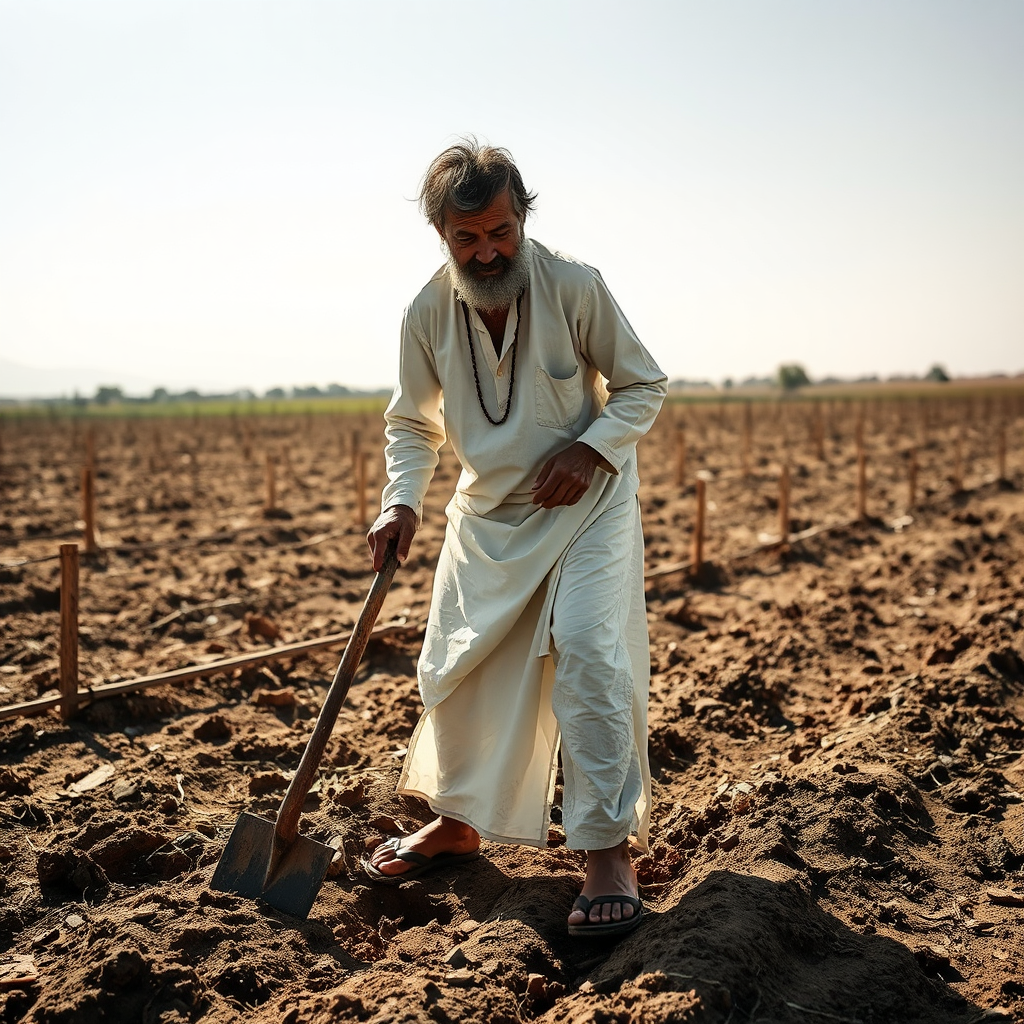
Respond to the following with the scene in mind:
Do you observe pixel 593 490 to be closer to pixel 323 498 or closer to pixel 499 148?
pixel 499 148

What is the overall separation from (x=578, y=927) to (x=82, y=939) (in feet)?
3.95

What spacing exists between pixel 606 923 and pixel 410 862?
2.49 ft

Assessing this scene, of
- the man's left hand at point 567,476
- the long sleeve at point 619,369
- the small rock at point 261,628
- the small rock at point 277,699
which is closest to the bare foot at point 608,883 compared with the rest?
the man's left hand at point 567,476

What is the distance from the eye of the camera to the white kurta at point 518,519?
108 inches

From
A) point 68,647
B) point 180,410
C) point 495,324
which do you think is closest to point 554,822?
point 495,324

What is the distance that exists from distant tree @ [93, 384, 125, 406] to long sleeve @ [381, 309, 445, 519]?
11035 centimetres

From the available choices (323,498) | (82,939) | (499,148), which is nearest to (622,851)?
(82,939)

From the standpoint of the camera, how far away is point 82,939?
2.44 metres

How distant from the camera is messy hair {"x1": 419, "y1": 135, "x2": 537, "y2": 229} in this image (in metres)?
2.66

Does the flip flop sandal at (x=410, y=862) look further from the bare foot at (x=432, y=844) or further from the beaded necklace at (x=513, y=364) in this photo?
the beaded necklace at (x=513, y=364)

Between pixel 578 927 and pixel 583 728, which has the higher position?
pixel 583 728

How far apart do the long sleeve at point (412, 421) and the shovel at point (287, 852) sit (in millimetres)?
513

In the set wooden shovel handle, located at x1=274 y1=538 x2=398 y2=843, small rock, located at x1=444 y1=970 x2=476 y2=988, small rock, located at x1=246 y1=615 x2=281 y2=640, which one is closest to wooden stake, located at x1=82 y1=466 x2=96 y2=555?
small rock, located at x1=246 y1=615 x2=281 y2=640

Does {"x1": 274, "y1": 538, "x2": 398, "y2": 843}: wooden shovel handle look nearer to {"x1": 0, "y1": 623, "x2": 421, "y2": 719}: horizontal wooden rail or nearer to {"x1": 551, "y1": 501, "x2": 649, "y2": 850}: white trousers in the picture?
{"x1": 551, "y1": 501, "x2": 649, "y2": 850}: white trousers
